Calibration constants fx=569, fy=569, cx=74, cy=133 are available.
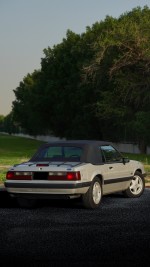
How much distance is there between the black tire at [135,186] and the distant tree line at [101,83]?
2731 cm

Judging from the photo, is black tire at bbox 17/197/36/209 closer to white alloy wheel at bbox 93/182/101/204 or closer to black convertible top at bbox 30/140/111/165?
black convertible top at bbox 30/140/111/165

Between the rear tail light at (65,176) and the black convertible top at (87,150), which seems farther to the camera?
the black convertible top at (87,150)

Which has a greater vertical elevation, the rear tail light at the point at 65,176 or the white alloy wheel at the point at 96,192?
the rear tail light at the point at 65,176

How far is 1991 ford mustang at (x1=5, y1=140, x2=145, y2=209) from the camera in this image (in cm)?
1183

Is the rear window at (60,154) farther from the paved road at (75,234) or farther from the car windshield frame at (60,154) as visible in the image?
the paved road at (75,234)

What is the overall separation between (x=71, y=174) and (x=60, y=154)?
137 centimetres

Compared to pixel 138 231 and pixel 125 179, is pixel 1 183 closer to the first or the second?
pixel 125 179

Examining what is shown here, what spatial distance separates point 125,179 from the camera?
1373 centimetres

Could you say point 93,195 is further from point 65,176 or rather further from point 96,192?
point 65,176

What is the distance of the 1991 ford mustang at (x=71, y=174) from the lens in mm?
11828

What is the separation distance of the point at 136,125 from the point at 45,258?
36078 millimetres

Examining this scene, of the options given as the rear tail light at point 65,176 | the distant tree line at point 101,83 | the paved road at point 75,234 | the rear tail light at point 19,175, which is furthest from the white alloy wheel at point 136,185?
the distant tree line at point 101,83

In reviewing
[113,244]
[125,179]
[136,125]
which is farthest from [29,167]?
[136,125]

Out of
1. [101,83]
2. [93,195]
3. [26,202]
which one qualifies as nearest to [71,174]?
[93,195]
